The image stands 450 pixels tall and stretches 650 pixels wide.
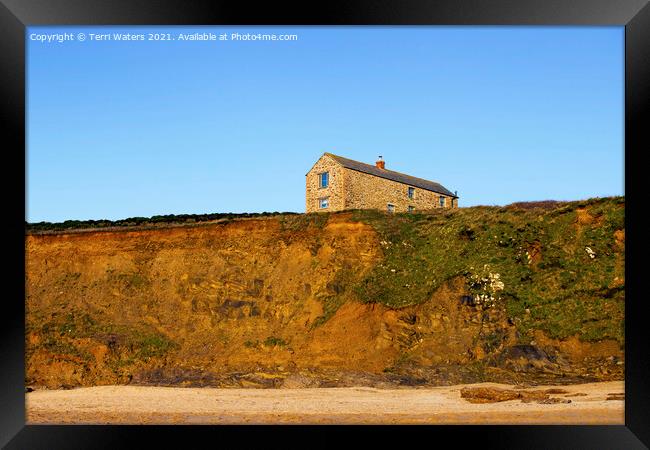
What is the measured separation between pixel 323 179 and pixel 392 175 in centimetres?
464

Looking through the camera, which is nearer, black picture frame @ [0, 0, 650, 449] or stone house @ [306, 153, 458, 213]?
black picture frame @ [0, 0, 650, 449]

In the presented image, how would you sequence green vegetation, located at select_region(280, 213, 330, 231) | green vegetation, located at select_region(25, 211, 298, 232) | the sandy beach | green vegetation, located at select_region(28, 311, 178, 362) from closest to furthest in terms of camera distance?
the sandy beach
green vegetation, located at select_region(28, 311, 178, 362)
green vegetation, located at select_region(280, 213, 330, 231)
green vegetation, located at select_region(25, 211, 298, 232)

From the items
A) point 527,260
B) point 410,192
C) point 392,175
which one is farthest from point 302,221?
point 410,192

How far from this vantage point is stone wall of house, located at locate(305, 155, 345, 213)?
3078 centimetres

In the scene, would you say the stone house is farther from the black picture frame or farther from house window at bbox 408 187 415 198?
the black picture frame

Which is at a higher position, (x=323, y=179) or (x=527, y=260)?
(x=323, y=179)

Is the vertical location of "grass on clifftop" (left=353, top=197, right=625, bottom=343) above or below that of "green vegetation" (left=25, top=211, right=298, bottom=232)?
below

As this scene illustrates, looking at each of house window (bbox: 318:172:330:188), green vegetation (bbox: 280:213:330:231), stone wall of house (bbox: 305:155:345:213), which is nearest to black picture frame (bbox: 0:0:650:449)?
green vegetation (bbox: 280:213:330:231)

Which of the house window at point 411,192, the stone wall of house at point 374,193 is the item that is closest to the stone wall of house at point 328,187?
the stone wall of house at point 374,193

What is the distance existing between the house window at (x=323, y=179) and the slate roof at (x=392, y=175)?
957 millimetres

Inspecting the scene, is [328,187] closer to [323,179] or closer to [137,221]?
[323,179]

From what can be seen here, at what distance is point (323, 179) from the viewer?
104 feet
